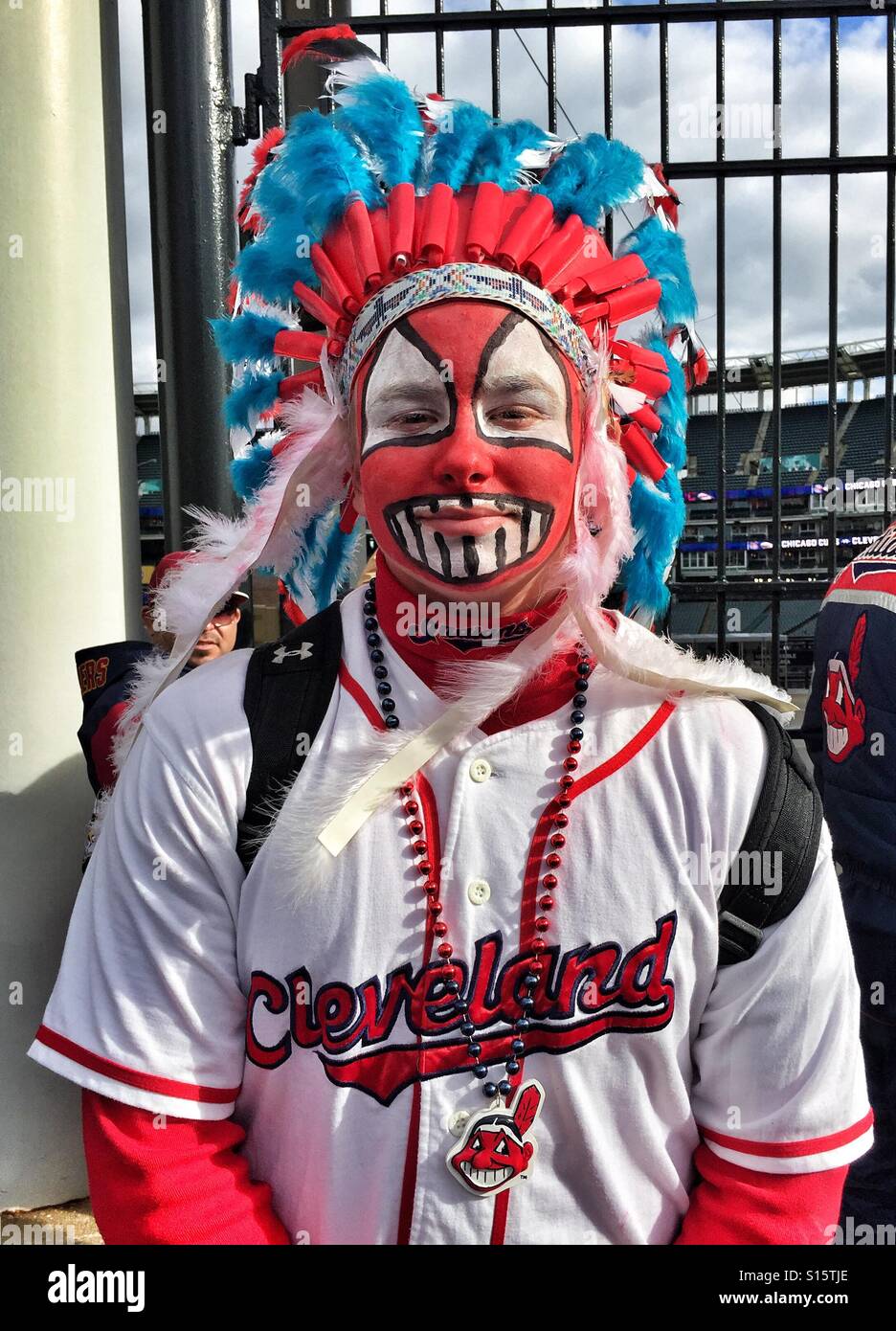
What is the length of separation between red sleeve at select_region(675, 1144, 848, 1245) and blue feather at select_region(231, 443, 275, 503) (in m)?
1.16

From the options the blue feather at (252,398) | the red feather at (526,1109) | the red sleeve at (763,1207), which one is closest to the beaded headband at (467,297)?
the blue feather at (252,398)

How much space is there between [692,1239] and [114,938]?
0.77 metres

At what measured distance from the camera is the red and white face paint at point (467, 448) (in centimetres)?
129

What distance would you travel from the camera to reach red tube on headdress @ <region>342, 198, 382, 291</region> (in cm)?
142

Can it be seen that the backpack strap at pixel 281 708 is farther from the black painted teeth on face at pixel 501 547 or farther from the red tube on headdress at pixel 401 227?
the red tube on headdress at pixel 401 227

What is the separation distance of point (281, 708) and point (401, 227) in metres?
0.66

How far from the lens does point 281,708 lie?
52.2 inches

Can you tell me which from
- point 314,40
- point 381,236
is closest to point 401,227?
point 381,236

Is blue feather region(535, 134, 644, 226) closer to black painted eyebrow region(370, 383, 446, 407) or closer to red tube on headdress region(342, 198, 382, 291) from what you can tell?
red tube on headdress region(342, 198, 382, 291)

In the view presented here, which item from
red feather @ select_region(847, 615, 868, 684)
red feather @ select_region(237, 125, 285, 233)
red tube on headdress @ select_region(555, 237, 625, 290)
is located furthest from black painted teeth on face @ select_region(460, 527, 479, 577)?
red feather @ select_region(847, 615, 868, 684)

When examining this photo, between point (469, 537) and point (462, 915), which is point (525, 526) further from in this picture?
point (462, 915)

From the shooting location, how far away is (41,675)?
2805mm

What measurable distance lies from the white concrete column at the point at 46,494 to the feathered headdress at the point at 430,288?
128cm

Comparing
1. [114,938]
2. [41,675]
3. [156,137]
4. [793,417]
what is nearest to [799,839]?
[114,938]
